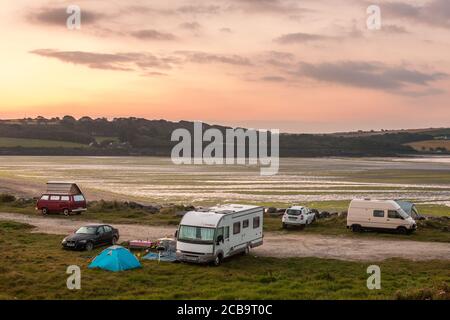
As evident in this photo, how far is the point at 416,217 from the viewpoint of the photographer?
4634 cm

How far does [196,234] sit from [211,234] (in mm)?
939

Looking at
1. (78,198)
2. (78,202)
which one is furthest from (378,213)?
(78,198)

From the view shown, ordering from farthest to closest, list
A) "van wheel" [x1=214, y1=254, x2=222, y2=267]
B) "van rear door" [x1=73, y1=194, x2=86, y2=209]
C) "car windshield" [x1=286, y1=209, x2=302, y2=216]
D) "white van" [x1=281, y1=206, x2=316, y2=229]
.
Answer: "van rear door" [x1=73, y1=194, x2=86, y2=209]
"car windshield" [x1=286, y1=209, x2=302, y2=216]
"white van" [x1=281, y1=206, x2=316, y2=229]
"van wheel" [x1=214, y1=254, x2=222, y2=267]

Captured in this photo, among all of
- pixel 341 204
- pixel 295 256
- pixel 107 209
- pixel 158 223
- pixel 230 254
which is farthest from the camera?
pixel 341 204

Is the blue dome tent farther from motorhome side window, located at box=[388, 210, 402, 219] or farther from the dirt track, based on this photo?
motorhome side window, located at box=[388, 210, 402, 219]

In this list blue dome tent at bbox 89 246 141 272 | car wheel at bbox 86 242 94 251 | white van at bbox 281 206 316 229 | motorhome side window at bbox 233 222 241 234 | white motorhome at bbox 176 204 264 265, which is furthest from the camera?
white van at bbox 281 206 316 229

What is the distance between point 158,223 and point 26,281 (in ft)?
69.1

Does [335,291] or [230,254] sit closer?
[335,291]

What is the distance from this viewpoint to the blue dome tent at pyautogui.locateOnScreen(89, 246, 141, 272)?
2684cm

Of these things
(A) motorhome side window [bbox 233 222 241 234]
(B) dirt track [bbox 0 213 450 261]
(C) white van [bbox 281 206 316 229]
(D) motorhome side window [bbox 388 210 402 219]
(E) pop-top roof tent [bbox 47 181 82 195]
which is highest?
(E) pop-top roof tent [bbox 47 181 82 195]

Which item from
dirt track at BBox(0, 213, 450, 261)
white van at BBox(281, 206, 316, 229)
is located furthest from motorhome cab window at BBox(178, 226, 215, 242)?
white van at BBox(281, 206, 316, 229)

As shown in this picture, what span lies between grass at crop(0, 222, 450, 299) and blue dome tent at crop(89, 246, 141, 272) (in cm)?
50
